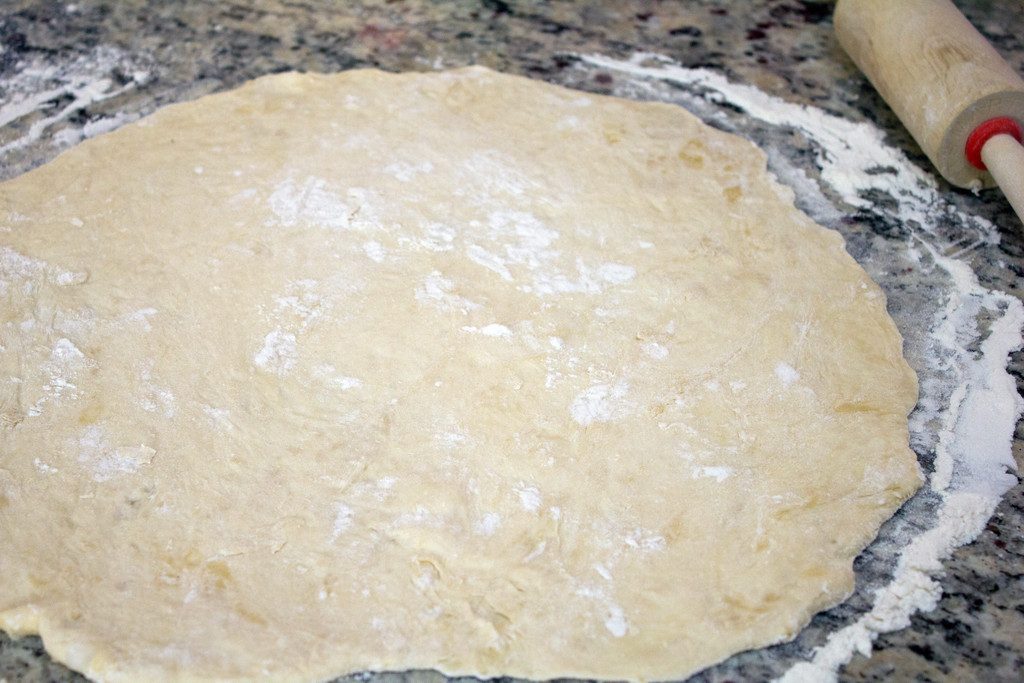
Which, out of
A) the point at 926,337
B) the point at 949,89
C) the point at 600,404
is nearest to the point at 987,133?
the point at 949,89

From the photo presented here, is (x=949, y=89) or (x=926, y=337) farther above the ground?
(x=949, y=89)

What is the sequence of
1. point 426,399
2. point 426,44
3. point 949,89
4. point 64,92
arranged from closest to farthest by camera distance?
point 426,399 < point 949,89 < point 64,92 < point 426,44

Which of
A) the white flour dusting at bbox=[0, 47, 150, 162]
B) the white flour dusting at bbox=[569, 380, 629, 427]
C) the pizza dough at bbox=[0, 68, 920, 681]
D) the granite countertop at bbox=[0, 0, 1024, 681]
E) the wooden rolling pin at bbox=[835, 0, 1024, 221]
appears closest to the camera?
the pizza dough at bbox=[0, 68, 920, 681]

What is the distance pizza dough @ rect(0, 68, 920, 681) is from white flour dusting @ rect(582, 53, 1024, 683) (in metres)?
0.07

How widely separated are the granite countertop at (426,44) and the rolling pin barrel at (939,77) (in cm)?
12

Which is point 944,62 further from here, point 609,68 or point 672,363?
point 672,363

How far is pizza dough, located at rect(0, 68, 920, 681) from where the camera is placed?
1294mm

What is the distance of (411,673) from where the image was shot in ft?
4.17

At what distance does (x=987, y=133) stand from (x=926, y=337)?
1.69 ft

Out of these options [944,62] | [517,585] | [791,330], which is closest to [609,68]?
[944,62]

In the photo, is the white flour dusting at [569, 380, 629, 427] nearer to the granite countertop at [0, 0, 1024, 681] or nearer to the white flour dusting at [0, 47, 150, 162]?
the granite countertop at [0, 0, 1024, 681]

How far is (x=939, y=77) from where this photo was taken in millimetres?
1997

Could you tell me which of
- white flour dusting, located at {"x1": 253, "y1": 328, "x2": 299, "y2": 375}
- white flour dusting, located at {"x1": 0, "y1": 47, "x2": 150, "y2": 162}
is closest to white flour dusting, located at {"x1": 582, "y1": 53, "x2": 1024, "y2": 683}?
white flour dusting, located at {"x1": 253, "y1": 328, "x2": 299, "y2": 375}

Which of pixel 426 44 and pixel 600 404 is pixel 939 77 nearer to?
pixel 600 404
